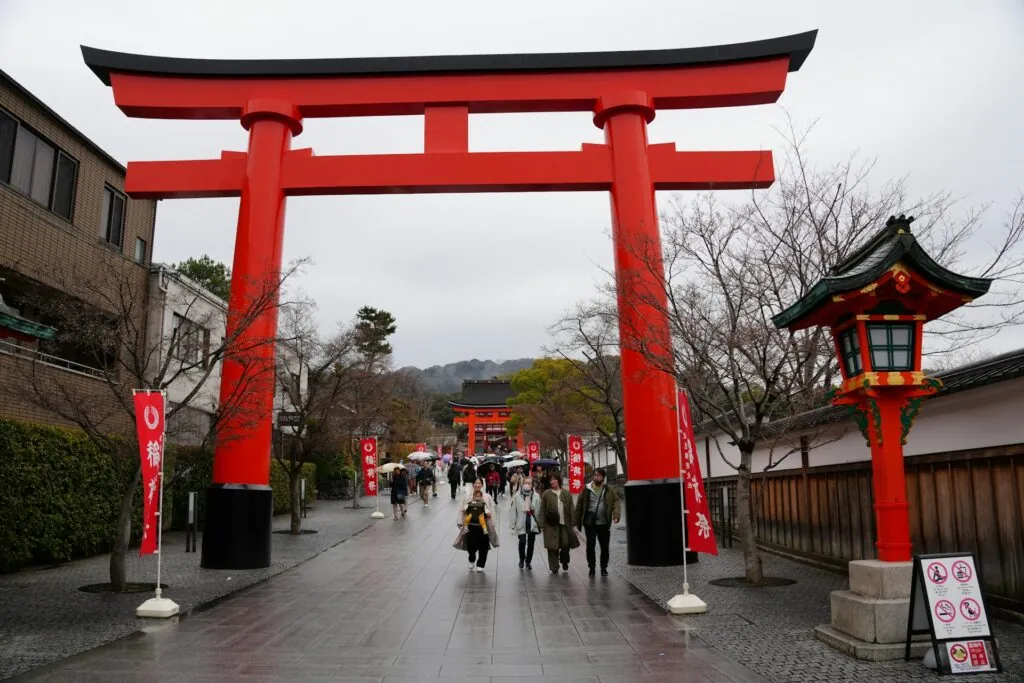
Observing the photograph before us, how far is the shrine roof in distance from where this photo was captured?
8338 centimetres

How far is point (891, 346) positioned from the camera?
768 cm

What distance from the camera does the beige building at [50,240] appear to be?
13.6 meters

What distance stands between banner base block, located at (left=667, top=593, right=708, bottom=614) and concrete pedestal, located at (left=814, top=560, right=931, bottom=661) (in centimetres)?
173

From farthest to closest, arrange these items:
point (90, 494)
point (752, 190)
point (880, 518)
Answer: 1. point (90, 494)
2. point (752, 190)
3. point (880, 518)

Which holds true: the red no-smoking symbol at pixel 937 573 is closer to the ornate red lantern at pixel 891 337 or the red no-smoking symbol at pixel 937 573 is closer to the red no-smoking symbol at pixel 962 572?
the red no-smoking symbol at pixel 962 572

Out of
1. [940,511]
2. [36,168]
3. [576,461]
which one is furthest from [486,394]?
[940,511]

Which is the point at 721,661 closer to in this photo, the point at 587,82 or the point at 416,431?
the point at 587,82

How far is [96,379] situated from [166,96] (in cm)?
624

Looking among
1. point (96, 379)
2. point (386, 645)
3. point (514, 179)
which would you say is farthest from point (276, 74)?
point (386, 645)

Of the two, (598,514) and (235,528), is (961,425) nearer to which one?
(598,514)

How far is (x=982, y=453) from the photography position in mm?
8359

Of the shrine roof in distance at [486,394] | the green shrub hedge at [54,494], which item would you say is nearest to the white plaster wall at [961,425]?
the green shrub hedge at [54,494]

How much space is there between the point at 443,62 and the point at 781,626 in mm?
11137

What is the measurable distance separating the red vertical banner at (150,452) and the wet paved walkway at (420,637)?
129cm
